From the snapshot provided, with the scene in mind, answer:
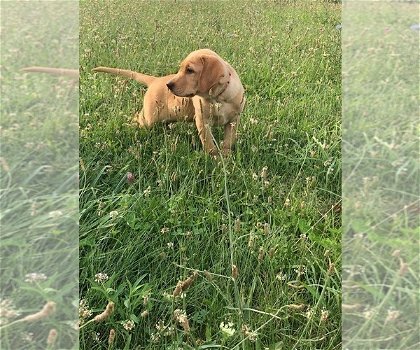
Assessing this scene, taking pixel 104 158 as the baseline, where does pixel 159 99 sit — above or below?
above

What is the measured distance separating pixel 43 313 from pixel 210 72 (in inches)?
53.4

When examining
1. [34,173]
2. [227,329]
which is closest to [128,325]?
[227,329]

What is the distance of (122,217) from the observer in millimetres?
1606

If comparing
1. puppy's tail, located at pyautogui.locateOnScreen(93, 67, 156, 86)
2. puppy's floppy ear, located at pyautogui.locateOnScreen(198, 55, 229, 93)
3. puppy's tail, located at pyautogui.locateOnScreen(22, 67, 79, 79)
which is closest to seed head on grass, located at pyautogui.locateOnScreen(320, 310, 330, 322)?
puppy's tail, located at pyautogui.locateOnScreen(22, 67, 79, 79)

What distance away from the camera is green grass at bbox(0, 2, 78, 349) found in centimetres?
75

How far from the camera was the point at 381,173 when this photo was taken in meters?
0.81

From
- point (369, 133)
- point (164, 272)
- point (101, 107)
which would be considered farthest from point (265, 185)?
point (369, 133)

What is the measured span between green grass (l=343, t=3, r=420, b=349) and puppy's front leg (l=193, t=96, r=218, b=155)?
1073 millimetres

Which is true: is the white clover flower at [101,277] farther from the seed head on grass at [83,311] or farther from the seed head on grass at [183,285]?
the seed head on grass at [183,285]

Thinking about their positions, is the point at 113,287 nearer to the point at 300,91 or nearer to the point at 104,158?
the point at 104,158

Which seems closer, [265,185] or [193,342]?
[193,342]

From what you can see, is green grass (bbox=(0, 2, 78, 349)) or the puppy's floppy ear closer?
green grass (bbox=(0, 2, 78, 349))

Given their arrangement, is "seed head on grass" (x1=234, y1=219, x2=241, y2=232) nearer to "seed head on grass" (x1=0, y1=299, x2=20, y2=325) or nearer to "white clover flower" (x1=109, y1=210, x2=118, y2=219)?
"white clover flower" (x1=109, y1=210, x2=118, y2=219)

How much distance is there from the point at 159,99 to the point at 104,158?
0.40 meters
